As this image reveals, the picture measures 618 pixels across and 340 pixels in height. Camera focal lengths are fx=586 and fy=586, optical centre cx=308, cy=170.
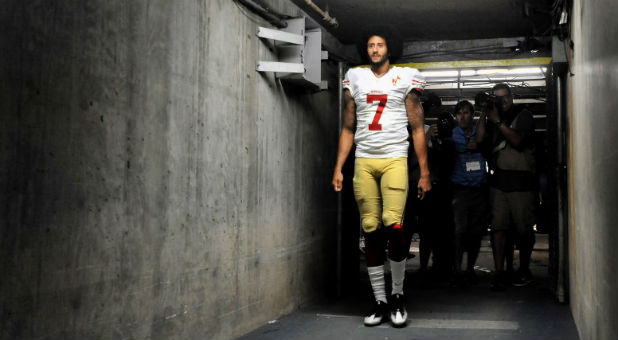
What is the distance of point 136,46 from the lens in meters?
2.36

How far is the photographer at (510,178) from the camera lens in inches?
193

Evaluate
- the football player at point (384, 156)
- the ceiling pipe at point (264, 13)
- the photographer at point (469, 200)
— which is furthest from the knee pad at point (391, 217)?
the photographer at point (469, 200)

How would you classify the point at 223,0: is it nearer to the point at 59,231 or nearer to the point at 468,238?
the point at 59,231

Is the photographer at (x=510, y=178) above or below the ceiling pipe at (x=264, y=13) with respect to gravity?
below

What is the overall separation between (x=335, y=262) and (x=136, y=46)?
318 centimetres

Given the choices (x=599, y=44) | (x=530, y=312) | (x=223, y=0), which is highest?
(x=223, y=0)

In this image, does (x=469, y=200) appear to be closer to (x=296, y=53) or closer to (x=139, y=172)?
(x=296, y=53)

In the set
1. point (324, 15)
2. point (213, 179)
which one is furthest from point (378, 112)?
point (213, 179)

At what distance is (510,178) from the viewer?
4941 millimetres

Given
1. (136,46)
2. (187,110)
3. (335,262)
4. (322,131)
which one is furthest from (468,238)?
(136,46)

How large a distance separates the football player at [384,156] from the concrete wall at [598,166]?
1155 mm

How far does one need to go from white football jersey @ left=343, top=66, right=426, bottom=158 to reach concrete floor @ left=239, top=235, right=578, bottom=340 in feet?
3.56

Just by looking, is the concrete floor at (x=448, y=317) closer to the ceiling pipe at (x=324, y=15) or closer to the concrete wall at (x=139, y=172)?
the concrete wall at (x=139, y=172)

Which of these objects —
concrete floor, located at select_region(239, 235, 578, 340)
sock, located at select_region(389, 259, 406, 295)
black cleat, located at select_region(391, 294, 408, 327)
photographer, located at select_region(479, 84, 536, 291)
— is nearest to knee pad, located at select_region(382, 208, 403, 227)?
sock, located at select_region(389, 259, 406, 295)
